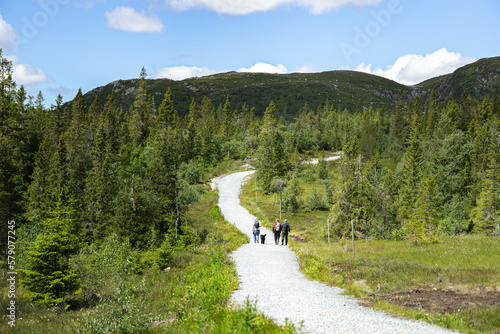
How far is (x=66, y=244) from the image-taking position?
13859 mm

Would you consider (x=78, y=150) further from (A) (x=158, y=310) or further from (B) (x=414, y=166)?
(B) (x=414, y=166)

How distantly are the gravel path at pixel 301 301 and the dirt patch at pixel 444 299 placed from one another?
142 cm

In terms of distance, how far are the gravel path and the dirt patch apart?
1.42 m

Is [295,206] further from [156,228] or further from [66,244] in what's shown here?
[66,244]

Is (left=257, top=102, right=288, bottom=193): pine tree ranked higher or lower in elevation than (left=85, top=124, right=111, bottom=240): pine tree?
higher

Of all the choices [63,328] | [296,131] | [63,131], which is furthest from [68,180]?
[296,131]


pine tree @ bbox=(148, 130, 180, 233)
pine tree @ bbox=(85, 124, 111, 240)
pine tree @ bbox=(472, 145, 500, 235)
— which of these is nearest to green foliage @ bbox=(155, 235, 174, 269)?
pine tree @ bbox=(148, 130, 180, 233)

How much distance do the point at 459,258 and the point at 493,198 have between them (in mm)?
29263

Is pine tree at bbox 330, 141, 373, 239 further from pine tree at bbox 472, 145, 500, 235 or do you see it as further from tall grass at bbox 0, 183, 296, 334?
tall grass at bbox 0, 183, 296, 334

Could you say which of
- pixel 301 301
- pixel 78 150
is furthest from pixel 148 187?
pixel 78 150

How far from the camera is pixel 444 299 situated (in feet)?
33.0

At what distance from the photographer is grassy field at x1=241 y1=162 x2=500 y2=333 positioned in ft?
27.9

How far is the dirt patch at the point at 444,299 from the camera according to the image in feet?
30.1

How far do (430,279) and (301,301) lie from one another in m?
6.18
